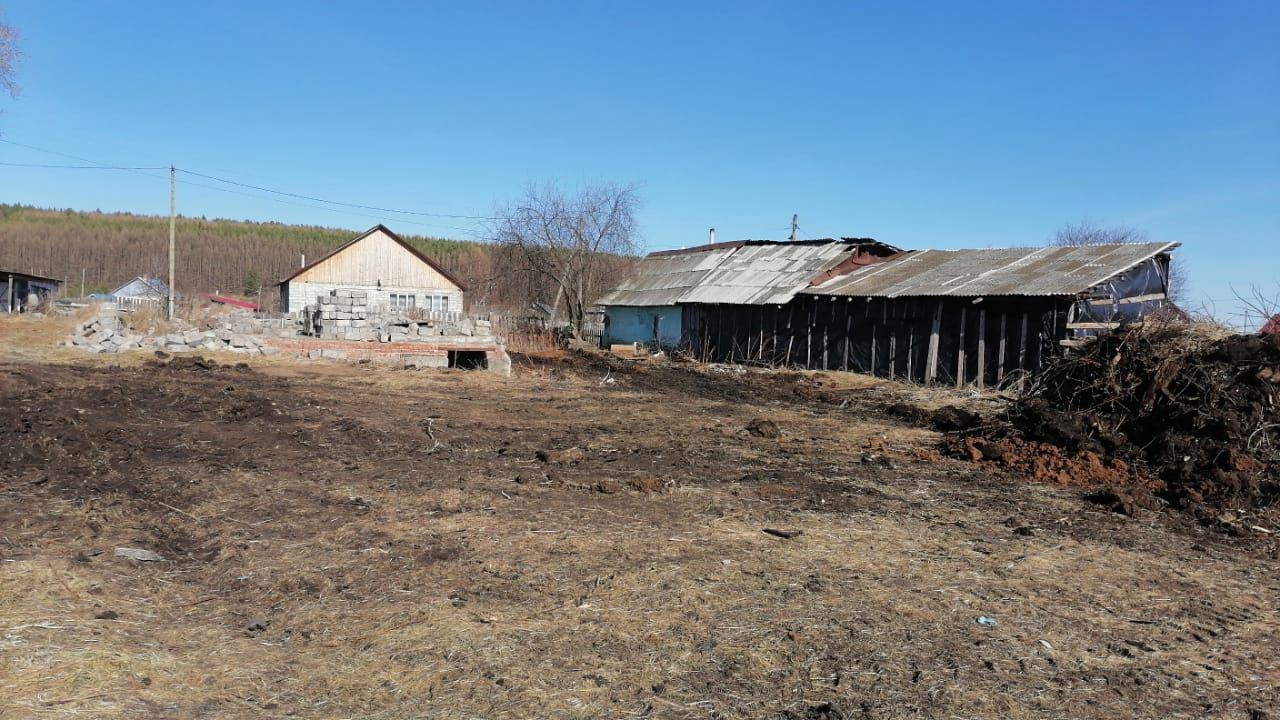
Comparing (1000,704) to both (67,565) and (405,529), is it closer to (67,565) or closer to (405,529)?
(405,529)

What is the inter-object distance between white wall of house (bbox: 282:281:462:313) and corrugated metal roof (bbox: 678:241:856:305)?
1721 cm

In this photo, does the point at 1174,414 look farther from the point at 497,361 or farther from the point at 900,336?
the point at 497,361

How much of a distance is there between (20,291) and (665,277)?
1566 inches

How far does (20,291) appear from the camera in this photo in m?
49.7

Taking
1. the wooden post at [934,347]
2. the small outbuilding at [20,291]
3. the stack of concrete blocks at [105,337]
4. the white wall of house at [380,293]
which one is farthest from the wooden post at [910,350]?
the small outbuilding at [20,291]

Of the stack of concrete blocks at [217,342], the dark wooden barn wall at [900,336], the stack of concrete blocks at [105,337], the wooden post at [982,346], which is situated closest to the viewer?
the dark wooden barn wall at [900,336]

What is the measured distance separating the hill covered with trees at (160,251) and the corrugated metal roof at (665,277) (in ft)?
151

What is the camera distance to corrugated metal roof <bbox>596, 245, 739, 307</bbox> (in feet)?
104

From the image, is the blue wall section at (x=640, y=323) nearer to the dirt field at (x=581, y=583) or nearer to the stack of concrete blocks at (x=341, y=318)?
the stack of concrete blocks at (x=341, y=318)

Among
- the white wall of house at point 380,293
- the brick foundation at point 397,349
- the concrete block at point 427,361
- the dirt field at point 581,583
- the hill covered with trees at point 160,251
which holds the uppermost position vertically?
the hill covered with trees at point 160,251

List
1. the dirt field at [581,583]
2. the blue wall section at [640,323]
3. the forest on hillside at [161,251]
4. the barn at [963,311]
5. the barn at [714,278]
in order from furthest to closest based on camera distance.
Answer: the forest on hillside at [161,251] → the blue wall section at [640,323] → the barn at [714,278] → the barn at [963,311] → the dirt field at [581,583]

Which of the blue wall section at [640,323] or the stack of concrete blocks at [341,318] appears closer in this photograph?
the stack of concrete blocks at [341,318]

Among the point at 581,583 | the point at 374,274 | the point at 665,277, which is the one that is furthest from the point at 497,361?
the point at 374,274

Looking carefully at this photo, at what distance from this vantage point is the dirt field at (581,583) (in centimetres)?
400
